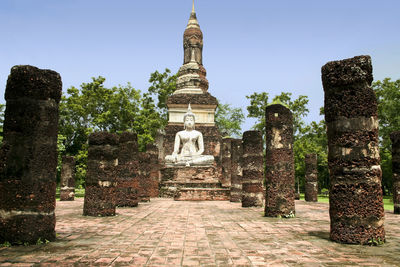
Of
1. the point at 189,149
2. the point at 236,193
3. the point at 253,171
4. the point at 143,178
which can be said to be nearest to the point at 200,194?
the point at 236,193

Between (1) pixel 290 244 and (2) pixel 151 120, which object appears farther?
(2) pixel 151 120

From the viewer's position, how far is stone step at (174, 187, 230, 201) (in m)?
17.6

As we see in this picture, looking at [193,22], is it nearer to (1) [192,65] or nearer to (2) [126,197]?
(1) [192,65]

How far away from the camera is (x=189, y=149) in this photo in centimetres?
2250

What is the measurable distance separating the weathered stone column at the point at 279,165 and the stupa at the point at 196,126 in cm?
815

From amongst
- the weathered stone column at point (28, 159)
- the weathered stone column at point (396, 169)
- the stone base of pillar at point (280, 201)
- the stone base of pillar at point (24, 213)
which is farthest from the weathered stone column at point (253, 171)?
the stone base of pillar at point (24, 213)

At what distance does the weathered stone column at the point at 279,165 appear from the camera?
32.2 feet

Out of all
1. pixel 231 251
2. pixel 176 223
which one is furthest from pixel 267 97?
pixel 231 251

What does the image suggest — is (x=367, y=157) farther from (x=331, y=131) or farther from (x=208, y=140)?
(x=208, y=140)

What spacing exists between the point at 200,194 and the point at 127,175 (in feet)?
18.4

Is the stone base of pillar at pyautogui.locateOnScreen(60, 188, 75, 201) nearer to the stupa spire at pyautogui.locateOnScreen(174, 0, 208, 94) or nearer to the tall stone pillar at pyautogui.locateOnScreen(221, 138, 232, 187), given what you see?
the tall stone pillar at pyautogui.locateOnScreen(221, 138, 232, 187)

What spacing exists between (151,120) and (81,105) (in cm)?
607

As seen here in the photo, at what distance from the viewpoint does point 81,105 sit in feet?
94.4

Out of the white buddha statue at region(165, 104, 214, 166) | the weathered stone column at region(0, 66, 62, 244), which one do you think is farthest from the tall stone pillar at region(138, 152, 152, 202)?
the weathered stone column at region(0, 66, 62, 244)
